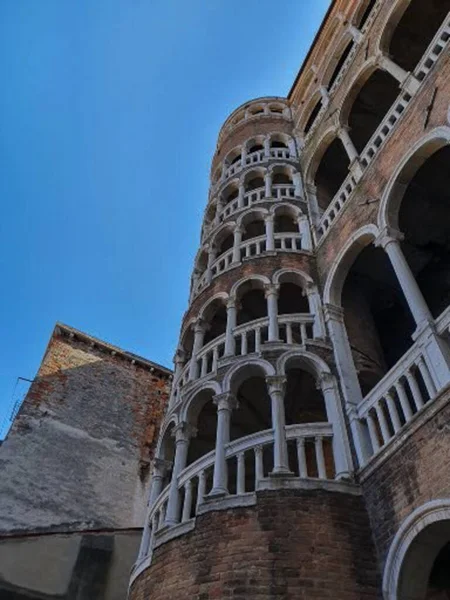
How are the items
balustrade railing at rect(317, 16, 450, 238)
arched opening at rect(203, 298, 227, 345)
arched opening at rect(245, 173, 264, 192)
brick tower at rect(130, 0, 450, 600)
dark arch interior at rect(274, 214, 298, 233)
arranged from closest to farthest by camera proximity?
1. brick tower at rect(130, 0, 450, 600)
2. balustrade railing at rect(317, 16, 450, 238)
3. arched opening at rect(203, 298, 227, 345)
4. dark arch interior at rect(274, 214, 298, 233)
5. arched opening at rect(245, 173, 264, 192)

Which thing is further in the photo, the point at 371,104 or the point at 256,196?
the point at 256,196

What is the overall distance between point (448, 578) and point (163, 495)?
16.4ft

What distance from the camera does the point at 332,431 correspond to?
326 inches

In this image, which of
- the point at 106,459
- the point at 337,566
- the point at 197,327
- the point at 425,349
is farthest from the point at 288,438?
the point at 106,459

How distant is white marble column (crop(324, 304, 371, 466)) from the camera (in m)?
7.92

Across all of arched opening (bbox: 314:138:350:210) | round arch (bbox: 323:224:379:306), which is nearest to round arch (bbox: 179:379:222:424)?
round arch (bbox: 323:224:379:306)

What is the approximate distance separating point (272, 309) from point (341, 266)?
1888 mm

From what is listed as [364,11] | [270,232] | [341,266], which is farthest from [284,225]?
[364,11]

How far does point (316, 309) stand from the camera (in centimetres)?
1106

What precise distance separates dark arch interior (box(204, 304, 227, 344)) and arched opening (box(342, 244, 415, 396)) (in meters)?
3.25

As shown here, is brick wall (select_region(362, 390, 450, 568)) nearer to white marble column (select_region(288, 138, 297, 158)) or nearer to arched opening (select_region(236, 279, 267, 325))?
arched opening (select_region(236, 279, 267, 325))

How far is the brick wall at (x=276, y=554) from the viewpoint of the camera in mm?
6293

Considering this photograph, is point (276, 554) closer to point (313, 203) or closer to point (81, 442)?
point (313, 203)

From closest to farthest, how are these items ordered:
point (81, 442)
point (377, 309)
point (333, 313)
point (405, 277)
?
point (405, 277)
point (333, 313)
point (377, 309)
point (81, 442)
